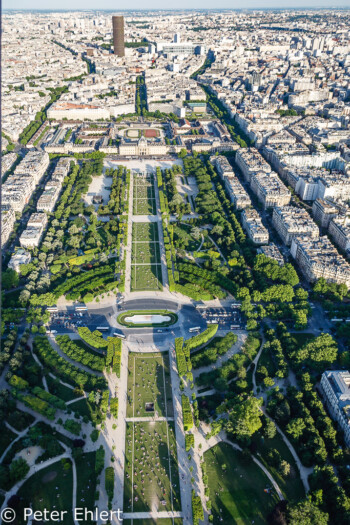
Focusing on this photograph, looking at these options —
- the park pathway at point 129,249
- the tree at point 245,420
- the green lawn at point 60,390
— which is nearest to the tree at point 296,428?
the tree at point 245,420

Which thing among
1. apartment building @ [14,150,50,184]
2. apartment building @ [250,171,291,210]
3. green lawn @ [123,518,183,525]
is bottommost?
green lawn @ [123,518,183,525]

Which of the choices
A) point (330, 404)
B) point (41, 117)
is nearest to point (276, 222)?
point (330, 404)

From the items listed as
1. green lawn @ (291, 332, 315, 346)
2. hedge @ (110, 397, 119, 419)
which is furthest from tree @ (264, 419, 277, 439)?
hedge @ (110, 397, 119, 419)

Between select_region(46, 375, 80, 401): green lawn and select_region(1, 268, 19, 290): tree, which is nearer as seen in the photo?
select_region(46, 375, 80, 401): green lawn

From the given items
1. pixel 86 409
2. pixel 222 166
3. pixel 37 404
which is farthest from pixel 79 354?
pixel 222 166

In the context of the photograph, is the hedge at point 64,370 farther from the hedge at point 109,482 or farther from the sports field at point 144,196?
the sports field at point 144,196

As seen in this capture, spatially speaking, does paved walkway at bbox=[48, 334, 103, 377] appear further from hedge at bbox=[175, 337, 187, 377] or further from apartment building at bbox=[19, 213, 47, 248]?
apartment building at bbox=[19, 213, 47, 248]

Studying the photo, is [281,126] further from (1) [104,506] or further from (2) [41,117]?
(1) [104,506]
